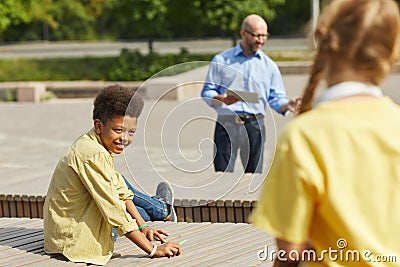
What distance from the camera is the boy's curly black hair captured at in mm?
4520

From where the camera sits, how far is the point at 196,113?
6383mm

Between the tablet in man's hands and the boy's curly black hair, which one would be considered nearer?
the boy's curly black hair

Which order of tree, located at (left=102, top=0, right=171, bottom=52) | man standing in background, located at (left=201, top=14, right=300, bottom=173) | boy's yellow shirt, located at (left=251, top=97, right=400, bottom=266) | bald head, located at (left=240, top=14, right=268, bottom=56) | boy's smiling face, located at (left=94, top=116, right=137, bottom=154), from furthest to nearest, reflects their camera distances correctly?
tree, located at (left=102, top=0, right=171, bottom=52) < bald head, located at (left=240, top=14, right=268, bottom=56) < man standing in background, located at (left=201, top=14, right=300, bottom=173) < boy's smiling face, located at (left=94, top=116, right=137, bottom=154) < boy's yellow shirt, located at (left=251, top=97, right=400, bottom=266)

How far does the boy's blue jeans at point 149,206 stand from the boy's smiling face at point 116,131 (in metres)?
1.21

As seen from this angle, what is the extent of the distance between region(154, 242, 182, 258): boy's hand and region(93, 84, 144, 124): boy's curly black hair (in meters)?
0.77

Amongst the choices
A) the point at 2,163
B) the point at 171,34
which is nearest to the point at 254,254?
the point at 2,163

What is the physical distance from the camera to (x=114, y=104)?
453cm

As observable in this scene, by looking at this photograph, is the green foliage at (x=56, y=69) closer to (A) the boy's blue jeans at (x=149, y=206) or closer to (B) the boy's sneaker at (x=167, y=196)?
(B) the boy's sneaker at (x=167, y=196)

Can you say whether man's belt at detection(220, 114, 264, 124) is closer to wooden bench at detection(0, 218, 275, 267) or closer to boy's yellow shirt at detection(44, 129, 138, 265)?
wooden bench at detection(0, 218, 275, 267)

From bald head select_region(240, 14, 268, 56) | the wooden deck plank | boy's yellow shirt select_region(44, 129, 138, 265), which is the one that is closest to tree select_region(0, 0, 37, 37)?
bald head select_region(240, 14, 268, 56)

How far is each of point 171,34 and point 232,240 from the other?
32669mm

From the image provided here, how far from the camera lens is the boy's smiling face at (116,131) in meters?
4.55

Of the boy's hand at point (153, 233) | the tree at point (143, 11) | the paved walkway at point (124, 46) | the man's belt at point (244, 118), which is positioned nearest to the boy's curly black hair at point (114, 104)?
the boy's hand at point (153, 233)

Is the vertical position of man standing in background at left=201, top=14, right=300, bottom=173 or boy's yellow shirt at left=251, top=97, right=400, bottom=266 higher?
boy's yellow shirt at left=251, top=97, right=400, bottom=266
